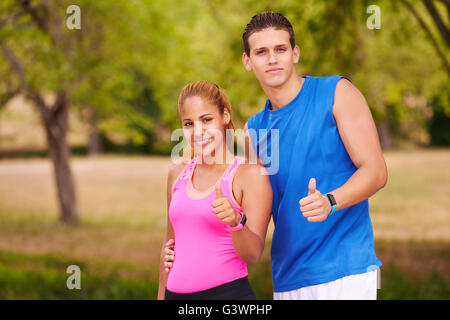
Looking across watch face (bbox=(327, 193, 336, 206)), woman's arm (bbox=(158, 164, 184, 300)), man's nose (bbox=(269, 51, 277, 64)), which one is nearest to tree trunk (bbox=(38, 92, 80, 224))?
woman's arm (bbox=(158, 164, 184, 300))

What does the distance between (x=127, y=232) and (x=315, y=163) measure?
1512 centimetres

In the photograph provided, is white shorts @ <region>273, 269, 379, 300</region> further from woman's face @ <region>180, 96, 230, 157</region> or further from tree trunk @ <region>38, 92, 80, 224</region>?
tree trunk @ <region>38, 92, 80, 224</region>

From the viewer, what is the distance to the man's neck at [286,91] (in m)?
2.63

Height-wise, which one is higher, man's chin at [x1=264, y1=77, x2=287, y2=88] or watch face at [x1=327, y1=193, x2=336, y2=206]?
man's chin at [x1=264, y1=77, x2=287, y2=88]

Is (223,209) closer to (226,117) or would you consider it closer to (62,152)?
(226,117)

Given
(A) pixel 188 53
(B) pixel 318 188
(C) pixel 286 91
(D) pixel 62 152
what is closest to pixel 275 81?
(C) pixel 286 91

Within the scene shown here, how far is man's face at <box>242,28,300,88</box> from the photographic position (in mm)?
2537

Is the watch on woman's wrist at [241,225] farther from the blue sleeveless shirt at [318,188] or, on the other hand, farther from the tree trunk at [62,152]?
the tree trunk at [62,152]

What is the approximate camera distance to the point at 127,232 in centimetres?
1702

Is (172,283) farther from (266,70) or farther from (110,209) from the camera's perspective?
(110,209)

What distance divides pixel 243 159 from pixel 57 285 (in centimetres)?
503

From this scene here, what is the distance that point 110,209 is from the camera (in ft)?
75.0

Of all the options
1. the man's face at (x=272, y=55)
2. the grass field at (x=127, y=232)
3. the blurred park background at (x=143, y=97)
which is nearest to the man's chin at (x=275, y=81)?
the man's face at (x=272, y=55)
